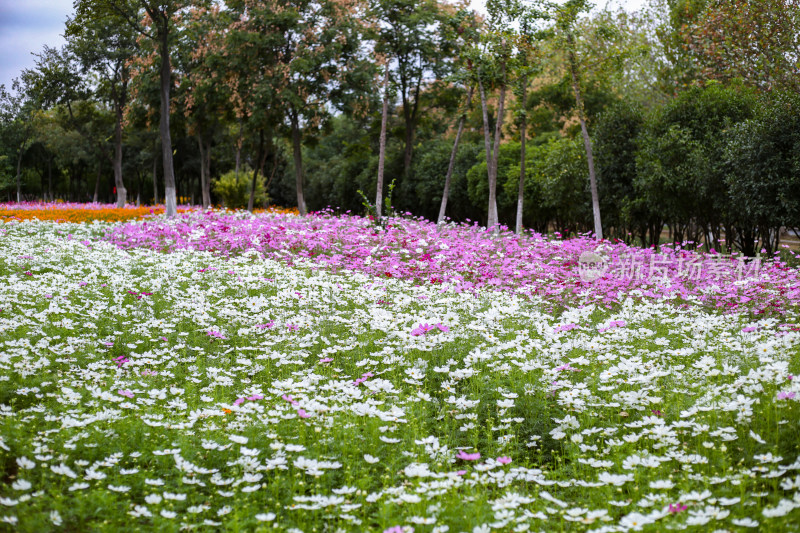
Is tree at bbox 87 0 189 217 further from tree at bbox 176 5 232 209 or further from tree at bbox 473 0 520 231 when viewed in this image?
tree at bbox 473 0 520 231

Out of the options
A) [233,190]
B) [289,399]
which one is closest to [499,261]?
[289,399]

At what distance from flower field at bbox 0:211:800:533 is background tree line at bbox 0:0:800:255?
6.67 meters

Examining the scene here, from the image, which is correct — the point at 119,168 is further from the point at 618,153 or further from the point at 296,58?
the point at 618,153

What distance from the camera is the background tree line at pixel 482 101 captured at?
14984 millimetres

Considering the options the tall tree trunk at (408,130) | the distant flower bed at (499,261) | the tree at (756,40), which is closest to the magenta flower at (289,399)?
the distant flower bed at (499,261)

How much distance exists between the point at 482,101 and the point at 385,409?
1697 cm

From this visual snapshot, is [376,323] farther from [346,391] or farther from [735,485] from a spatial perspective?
[735,485]

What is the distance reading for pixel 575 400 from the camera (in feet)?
14.9

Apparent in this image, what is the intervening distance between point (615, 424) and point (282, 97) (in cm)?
2201

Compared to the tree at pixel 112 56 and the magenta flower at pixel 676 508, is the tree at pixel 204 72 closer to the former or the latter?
the tree at pixel 112 56

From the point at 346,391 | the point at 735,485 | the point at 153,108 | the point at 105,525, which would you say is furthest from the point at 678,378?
the point at 153,108

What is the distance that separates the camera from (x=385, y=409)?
15.1 feet

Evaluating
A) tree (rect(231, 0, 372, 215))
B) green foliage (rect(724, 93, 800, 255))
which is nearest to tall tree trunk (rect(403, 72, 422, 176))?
tree (rect(231, 0, 372, 215))

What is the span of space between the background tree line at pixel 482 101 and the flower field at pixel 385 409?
6671mm
